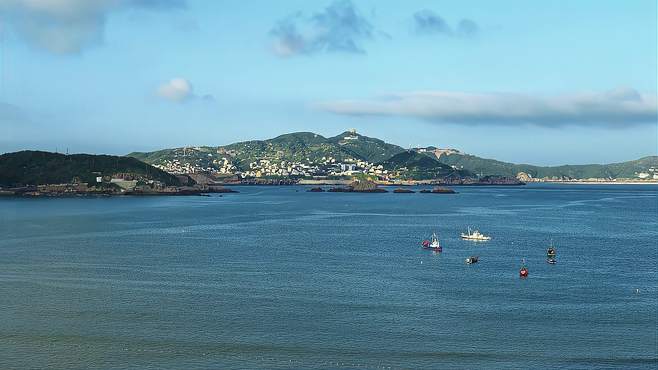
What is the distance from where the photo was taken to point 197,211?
403 feet

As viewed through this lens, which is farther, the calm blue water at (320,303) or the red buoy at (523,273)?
the red buoy at (523,273)

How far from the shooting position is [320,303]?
3875cm

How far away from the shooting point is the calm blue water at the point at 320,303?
96.6 ft

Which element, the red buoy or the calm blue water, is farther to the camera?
the red buoy

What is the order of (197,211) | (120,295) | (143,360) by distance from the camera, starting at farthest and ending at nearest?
(197,211)
(120,295)
(143,360)

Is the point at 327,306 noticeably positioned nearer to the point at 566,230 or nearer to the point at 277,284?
the point at 277,284

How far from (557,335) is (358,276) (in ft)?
60.0

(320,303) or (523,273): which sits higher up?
(523,273)

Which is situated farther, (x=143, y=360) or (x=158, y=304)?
(x=158, y=304)

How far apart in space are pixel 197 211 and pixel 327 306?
88.6 metres

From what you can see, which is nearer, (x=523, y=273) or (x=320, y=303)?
(x=320, y=303)

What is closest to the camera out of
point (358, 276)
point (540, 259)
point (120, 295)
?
point (120, 295)

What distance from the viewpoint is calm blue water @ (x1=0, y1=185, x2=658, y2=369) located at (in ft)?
96.6

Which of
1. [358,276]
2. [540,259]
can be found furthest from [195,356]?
[540,259]
